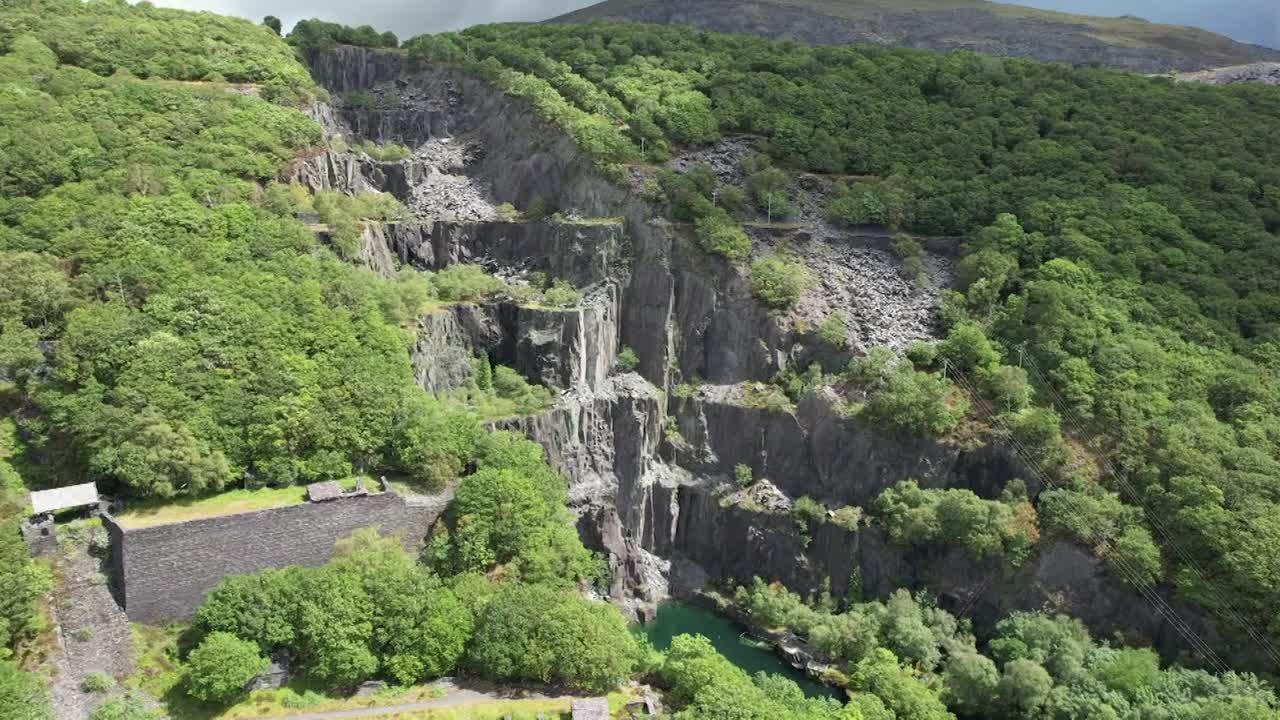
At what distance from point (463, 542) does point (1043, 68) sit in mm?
62387

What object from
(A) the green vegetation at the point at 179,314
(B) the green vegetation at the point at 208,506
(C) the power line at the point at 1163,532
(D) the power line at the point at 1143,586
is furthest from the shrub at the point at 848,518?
(B) the green vegetation at the point at 208,506

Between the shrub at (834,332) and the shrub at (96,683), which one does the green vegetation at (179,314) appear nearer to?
the shrub at (96,683)

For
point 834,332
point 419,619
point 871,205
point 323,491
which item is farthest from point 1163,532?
point 323,491

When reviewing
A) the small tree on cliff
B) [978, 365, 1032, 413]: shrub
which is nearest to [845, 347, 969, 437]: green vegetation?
[978, 365, 1032, 413]: shrub

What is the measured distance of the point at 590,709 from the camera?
104 ft

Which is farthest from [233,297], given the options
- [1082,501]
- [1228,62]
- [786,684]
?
[1228,62]

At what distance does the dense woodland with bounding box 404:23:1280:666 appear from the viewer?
137 ft

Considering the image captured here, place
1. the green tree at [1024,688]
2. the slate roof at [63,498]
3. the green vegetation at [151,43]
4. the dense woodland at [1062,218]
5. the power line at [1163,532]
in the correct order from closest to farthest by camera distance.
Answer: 1. the slate roof at [63,498]
2. the green tree at [1024,688]
3. the power line at [1163,532]
4. the dense woodland at [1062,218]
5. the green vegetation at [151,43]

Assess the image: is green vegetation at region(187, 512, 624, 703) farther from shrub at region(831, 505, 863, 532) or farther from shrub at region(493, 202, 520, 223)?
shrub at region(493, 202, 520, 223)

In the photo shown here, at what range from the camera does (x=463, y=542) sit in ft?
122

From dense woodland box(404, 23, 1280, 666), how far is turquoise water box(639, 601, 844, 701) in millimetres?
13832

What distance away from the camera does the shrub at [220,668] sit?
29.5 metres

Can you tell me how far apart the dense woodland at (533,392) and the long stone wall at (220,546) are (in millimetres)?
1665

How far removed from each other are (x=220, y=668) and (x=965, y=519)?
107 ft
